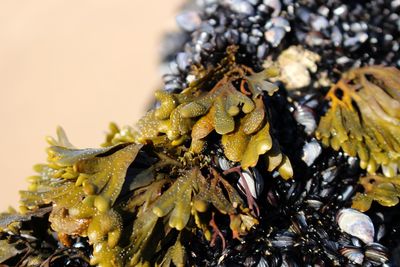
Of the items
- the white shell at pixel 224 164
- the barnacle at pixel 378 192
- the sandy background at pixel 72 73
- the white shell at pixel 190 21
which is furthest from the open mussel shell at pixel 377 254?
the sandy background at pixel 72 73

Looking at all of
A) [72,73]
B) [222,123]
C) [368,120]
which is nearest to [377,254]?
[368,120]

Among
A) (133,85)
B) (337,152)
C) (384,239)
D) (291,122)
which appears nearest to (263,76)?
(291,122)

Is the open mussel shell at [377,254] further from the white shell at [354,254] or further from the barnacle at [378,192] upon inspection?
the barnacle at [378,192]

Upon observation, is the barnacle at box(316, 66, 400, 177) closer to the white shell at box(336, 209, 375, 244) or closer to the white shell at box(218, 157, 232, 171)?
the white shell at box(336, 209, 375, 244)

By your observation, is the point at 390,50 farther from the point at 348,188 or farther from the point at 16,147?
the point at 16,147

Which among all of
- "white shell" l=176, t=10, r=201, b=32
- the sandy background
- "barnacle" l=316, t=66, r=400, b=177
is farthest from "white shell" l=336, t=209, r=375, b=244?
the sandy background

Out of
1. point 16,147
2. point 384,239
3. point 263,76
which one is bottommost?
point 384,239
